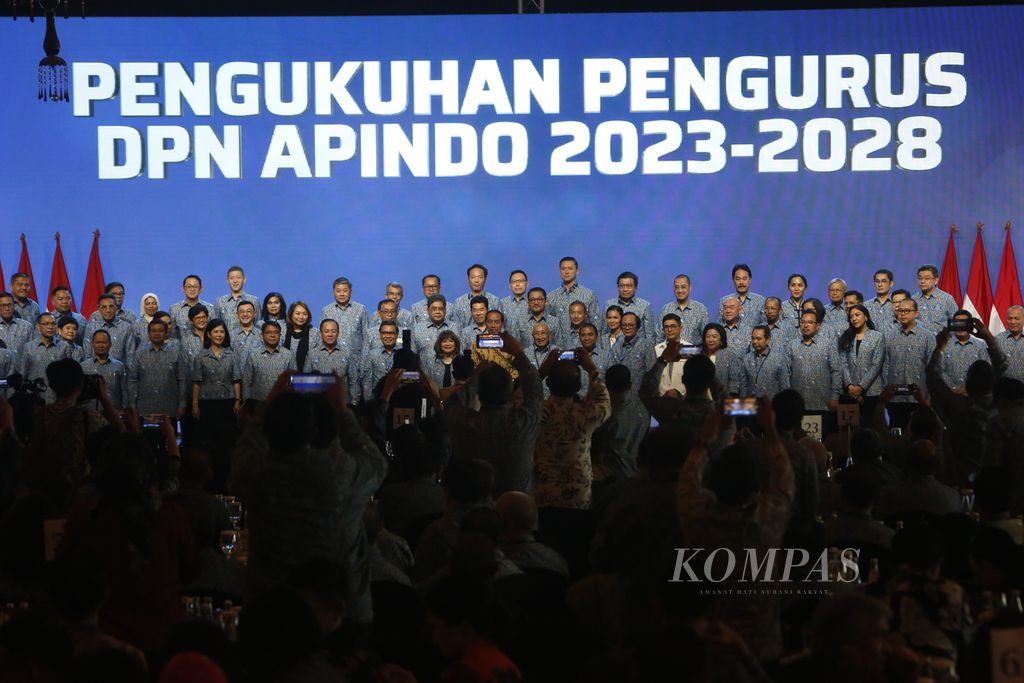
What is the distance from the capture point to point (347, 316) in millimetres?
12938

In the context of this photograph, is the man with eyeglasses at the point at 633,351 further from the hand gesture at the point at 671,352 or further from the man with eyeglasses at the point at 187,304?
the hand gesture at the point at 671,352

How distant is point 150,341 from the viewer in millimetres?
12227

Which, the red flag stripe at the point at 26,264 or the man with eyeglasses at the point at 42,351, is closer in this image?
the man with eyeglasses at the point at 42,351

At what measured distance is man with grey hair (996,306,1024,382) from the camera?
11828mm

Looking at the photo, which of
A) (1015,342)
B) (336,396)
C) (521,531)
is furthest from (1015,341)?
(336,396)

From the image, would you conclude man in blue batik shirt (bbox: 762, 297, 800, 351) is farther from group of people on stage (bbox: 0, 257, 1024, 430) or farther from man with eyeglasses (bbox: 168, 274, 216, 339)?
man with eyeglasses (bbox: 168, 274, 216, 339)

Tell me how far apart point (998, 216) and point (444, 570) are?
1096cm

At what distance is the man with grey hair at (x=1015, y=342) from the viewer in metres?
11.8

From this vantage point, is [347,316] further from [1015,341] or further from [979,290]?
[979,290]

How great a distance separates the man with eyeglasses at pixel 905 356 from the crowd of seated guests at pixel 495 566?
5.91m

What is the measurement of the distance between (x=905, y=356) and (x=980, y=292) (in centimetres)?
248

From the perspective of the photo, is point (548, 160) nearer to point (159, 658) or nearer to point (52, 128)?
point (52, 128)

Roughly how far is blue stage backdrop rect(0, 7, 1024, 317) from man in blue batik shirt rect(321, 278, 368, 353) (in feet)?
3.93

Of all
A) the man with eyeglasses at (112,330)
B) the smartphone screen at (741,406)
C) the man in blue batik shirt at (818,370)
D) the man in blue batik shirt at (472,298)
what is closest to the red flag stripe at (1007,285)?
the man in blue batik shirt at (818,370)
